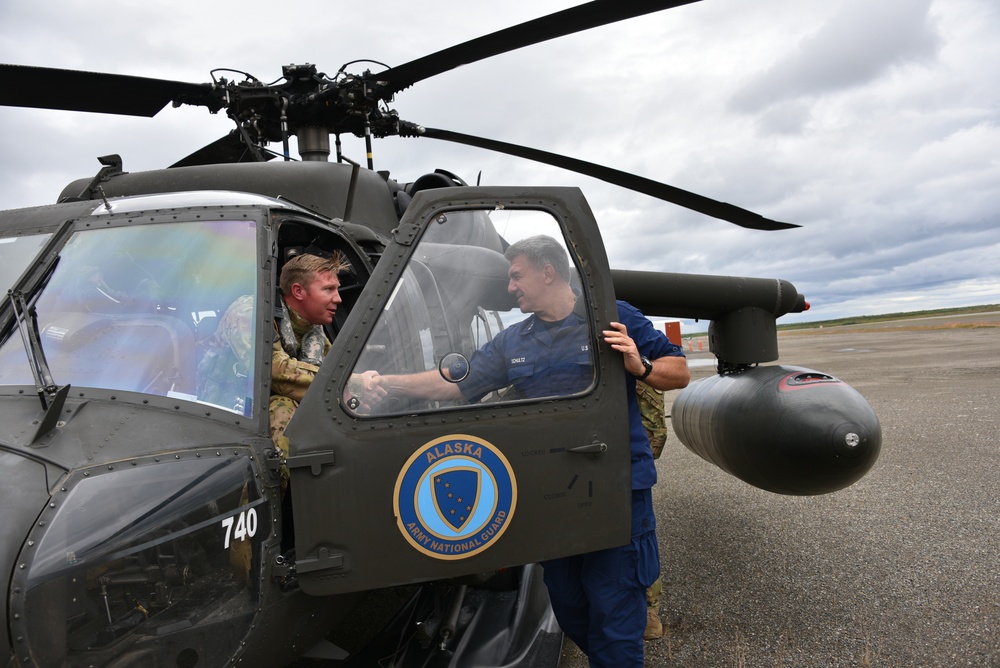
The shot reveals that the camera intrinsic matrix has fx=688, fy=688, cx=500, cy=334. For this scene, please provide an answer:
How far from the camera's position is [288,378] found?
2525mm

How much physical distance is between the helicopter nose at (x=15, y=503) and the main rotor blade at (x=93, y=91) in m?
2.28

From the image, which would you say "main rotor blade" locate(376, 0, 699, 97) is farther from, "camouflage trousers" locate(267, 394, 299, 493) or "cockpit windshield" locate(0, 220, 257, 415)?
"camouflage trousers" locate(267, 394, 299, 493)

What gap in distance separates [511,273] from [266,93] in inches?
93.1

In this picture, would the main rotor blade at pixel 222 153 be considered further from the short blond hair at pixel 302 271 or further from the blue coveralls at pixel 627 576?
the blue coveralls at pixel 627 576

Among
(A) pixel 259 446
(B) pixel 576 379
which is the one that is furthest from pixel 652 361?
(A) pixel 259 446

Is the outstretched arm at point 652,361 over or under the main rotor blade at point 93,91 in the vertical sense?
A: under

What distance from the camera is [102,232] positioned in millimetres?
2668

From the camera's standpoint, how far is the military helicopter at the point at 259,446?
1885 mm

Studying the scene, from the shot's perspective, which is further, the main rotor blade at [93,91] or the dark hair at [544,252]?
the main rotor blade at [93,91]

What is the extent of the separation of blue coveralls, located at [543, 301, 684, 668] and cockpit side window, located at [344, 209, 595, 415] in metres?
0.33

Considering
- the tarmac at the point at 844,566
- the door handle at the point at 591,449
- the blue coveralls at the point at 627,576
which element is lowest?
the tarmac at the point at 844,566

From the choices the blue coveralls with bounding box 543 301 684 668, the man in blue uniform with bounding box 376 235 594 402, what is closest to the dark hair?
the man in blue uniform with bounding box 376 235 594 402

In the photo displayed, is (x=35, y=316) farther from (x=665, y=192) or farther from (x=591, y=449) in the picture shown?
(x=665, y=192)

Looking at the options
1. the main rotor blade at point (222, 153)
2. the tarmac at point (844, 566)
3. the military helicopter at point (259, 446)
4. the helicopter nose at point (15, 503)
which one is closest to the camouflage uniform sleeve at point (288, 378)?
the military helicopter at point (259, 446)
